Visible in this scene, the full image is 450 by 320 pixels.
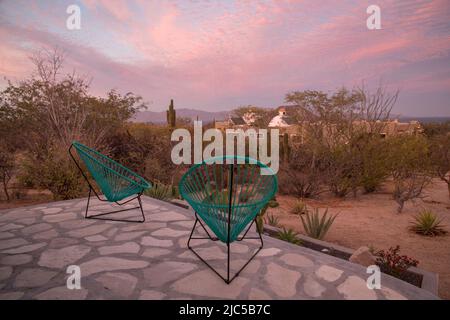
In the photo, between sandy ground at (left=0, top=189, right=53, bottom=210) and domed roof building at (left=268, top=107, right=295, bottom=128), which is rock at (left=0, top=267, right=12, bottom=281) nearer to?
sandy ground at (left=0, top=189, right=53, bottom=210)

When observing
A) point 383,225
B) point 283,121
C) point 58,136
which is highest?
point 283,121

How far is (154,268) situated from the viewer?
2.09 metres

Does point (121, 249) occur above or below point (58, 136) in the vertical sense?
below

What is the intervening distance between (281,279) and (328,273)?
41cm

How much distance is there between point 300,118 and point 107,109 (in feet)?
28.4

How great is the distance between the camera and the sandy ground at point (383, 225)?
132 inches

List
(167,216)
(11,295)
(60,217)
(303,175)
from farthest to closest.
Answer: (303,175), (167,216), (60,217), (11,295)

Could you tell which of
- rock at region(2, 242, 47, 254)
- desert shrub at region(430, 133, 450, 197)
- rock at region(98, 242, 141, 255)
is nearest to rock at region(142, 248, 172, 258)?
rock at region(98, 242, 141, 255)

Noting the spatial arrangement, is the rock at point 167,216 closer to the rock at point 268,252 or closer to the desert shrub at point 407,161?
the rock at point 268,252

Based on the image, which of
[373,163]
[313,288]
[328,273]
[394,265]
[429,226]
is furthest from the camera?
[373,163]

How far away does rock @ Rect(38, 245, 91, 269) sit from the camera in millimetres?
2150

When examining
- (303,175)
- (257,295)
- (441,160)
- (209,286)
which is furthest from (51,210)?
(441,160)

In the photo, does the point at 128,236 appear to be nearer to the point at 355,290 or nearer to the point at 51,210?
the point at 51,210

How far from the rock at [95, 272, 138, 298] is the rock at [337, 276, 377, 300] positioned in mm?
1495
